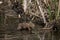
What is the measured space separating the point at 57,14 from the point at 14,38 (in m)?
0.95

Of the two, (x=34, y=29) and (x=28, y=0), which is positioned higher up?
(x=28, y=0)

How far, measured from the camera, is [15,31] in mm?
4488

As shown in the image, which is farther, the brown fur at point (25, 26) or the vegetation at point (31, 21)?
the brown fur at point (25, 26)

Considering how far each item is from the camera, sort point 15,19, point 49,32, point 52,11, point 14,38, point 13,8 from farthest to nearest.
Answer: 1. point 13,8
2. point 15,19
3. point 52,11
4. point 49,32
5. point 14,38

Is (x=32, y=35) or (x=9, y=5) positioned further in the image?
(x=9, y=5)

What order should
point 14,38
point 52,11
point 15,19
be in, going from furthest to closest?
point 15,19 < point 52,11 < point 14,38

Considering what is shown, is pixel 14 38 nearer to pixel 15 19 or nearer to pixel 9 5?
pixel 15 19

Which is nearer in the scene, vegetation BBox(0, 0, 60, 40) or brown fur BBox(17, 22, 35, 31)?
vegetation BBox(0, 0, 60, 40)

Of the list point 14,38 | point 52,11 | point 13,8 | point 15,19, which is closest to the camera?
point 14,38

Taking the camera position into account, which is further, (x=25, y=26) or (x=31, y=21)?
(x=31, y=21)

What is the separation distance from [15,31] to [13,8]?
1491 mm

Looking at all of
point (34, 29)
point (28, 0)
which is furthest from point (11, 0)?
point (34, 29)

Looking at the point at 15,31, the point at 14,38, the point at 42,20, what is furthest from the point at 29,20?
the point at 14,38

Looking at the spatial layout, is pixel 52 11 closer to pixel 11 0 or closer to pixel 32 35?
pixel 32 35
